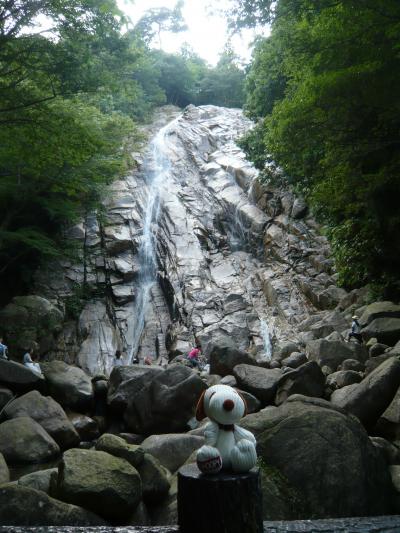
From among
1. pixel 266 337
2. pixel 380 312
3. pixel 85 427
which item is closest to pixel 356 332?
pixel 380 312

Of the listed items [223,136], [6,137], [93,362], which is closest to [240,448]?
[6,137]

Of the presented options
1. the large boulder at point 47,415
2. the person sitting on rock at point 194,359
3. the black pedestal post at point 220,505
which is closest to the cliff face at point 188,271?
the person sitting on rock at point 194,359

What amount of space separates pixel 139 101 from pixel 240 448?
3957 cm

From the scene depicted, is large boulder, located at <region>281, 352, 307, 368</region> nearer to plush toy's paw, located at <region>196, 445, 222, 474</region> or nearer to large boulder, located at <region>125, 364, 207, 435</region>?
large boulder, located at <region>125, 364, 207, 435</region>

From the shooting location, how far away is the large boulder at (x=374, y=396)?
24.3 feet

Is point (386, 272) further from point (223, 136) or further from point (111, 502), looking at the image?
point (223, 136)

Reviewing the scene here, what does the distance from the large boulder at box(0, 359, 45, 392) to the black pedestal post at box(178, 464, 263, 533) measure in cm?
899

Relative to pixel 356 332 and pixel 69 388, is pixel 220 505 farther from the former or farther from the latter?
pixel 356 332

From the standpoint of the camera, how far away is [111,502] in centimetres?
502


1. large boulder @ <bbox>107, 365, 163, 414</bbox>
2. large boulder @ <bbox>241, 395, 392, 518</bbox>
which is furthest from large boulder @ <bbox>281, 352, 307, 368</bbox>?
large boulder @ <bbox>241, 395, 392, 518</bbox>

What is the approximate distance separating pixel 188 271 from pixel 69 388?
11113 mm

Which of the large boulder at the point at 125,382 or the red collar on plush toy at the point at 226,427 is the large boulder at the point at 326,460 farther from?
the large boulder at the point at 125,382

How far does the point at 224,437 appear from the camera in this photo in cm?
279

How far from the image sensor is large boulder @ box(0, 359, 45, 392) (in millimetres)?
10344
